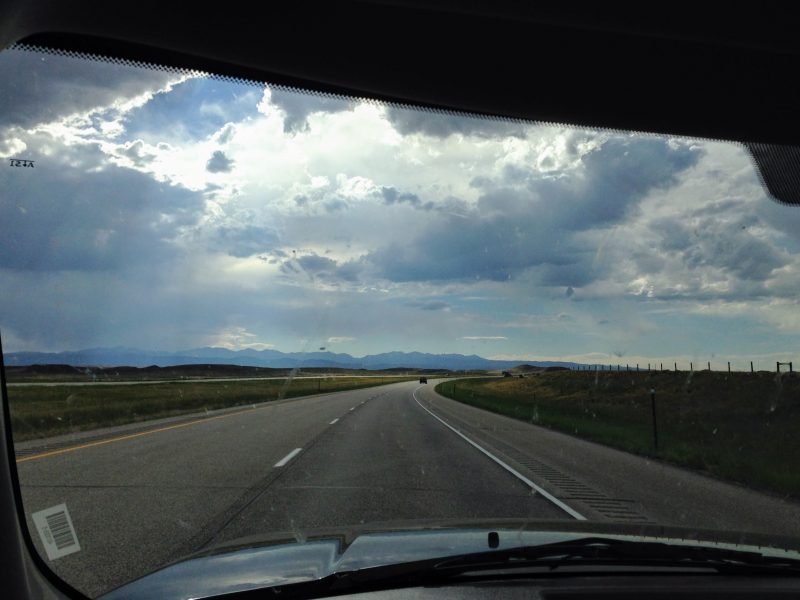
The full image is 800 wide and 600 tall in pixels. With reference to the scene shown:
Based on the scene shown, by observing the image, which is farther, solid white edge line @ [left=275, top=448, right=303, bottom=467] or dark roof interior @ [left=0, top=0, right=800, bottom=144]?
solid white edge line @ [left=275, top=448, right=303, bottom=467]

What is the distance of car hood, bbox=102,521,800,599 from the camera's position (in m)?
3.02

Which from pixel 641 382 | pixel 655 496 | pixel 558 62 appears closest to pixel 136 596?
pixel 558 62

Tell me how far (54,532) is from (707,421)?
24617 mm

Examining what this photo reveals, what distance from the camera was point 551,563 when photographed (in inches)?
129

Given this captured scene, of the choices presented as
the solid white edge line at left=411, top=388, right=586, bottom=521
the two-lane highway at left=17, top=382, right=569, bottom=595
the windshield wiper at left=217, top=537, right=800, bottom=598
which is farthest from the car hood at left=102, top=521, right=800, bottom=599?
the solid white edge line at left=411, top=388, right=586, bottom=521

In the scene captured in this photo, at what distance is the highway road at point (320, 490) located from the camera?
6117 millimetres

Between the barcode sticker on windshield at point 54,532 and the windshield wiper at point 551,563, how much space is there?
1.84 meters

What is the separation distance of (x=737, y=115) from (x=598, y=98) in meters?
1.11

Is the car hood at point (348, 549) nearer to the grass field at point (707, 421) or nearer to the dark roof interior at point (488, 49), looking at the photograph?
the dark roof interior at point (488, 49)

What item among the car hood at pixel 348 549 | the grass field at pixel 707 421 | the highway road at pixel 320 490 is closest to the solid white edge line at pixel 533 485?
the highway road at pixel 320 490

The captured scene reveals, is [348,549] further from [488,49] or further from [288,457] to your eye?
[288,457]

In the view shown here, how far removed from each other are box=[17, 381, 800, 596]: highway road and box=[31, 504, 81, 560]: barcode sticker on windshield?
A: 0.42 m

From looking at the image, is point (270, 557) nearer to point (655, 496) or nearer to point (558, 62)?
point (558, 62)

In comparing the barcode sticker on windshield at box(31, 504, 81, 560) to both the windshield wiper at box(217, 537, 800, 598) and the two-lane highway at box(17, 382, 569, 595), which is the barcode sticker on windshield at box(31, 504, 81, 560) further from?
the windshield wiper at box(217, 537, 800, 598)
